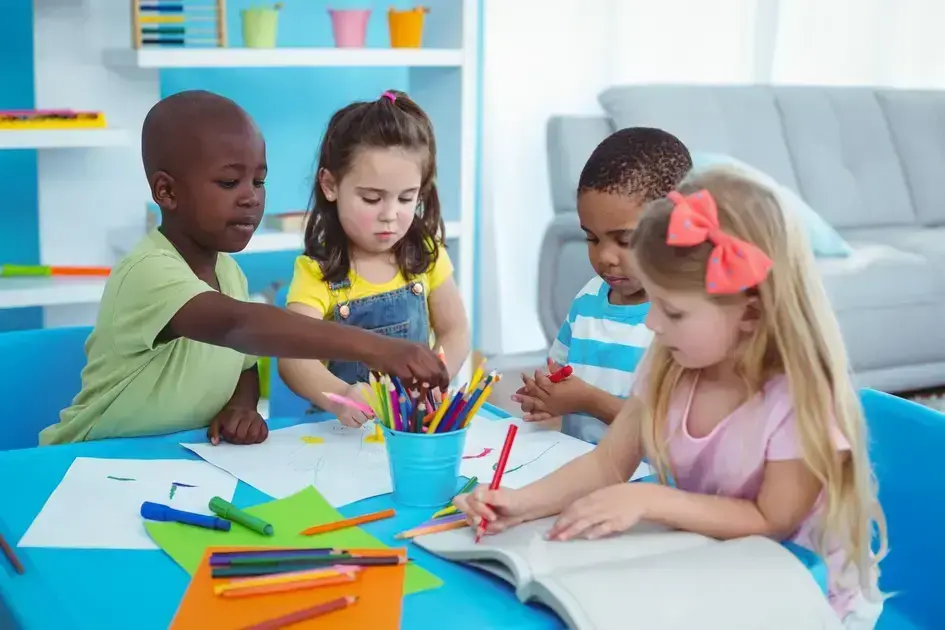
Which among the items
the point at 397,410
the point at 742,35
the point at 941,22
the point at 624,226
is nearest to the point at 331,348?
the point at 397,410

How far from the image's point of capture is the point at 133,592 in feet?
3.13

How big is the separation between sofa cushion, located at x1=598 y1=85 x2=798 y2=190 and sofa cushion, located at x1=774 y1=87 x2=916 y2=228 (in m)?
0.07

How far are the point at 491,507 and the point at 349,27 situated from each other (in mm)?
2232

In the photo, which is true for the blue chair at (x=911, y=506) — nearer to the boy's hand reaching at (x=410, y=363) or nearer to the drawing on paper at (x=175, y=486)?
the boy's hand reaching at (x=410, y=363)

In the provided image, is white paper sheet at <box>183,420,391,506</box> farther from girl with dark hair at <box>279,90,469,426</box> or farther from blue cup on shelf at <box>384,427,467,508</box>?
girl with dark hair at <box>279,90,469,426</box>

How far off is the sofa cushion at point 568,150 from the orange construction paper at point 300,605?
2.53 m

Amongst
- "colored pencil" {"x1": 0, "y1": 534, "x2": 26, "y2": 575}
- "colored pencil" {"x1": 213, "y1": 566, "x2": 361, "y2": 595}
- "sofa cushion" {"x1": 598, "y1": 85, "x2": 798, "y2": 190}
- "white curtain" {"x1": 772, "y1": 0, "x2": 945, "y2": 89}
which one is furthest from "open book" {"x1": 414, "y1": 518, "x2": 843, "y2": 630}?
"white curtain" {"x1": 772, "y1": 0, "x2": 945, "y2": 89}

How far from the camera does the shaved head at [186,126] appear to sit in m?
1.41

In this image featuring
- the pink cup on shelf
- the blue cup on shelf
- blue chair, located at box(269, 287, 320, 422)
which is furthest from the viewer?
the pink cup on shelf

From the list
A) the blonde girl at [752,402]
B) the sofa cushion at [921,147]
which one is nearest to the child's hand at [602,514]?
the blonde girl at [752,402]

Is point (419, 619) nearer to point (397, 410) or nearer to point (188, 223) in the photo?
point (397, 410)

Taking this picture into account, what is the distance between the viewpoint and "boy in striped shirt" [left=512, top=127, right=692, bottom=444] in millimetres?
1427

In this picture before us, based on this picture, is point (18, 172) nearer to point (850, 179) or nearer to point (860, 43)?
point (850, 179)

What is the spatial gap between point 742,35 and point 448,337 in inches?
118
